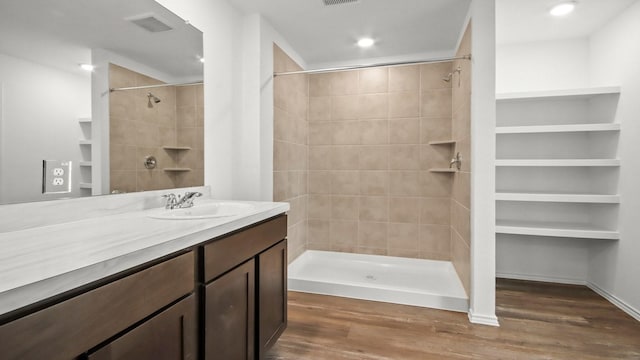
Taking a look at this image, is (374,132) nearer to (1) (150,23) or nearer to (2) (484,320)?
(2) (484,320)

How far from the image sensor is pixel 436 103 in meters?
3.28

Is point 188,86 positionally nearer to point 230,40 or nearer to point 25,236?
point 230,40

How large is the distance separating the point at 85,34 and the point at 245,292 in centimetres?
136

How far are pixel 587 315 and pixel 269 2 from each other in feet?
11.1

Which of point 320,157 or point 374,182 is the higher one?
point 320,157

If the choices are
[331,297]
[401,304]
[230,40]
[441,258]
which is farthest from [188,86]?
[441,258]

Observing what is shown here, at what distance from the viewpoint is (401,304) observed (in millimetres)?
2523

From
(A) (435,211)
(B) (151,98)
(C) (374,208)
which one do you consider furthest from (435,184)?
(B) (151,98)

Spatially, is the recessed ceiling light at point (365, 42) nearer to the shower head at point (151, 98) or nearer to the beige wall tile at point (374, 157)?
the beige wall tile at point (374, 157)

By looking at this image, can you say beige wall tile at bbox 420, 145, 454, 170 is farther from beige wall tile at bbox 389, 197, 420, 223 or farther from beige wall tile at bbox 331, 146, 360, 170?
beige wall tile at bbox 331, 146, 360, 170

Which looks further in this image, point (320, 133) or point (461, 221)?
point (320, 133)

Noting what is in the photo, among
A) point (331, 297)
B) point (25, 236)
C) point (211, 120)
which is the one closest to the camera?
point (25, 236)

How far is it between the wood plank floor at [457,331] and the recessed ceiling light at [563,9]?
7.74 feet

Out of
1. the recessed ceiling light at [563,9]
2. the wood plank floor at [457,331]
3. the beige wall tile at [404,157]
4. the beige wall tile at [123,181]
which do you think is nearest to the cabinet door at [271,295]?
the wood plank floor at [457,331]
